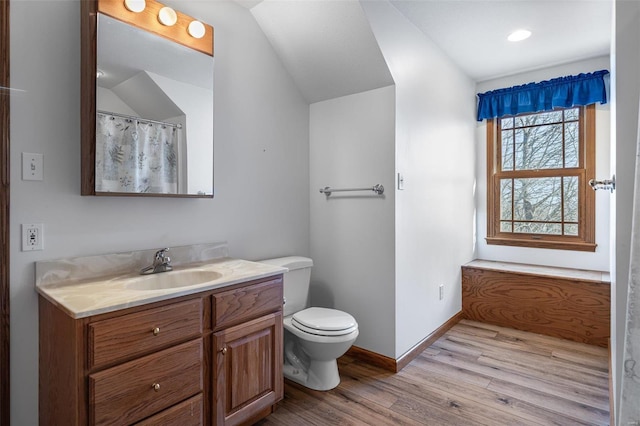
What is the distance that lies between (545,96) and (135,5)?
10.9 ft

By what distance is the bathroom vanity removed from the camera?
3.84 feet

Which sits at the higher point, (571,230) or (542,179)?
(542,179)

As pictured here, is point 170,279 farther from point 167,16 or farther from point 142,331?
point 167,16

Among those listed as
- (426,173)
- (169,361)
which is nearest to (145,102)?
(169,361)

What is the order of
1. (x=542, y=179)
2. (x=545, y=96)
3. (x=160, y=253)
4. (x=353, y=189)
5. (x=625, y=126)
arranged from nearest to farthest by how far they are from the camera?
(x=625, y=126)
(x=160, y=253)
(x=353, y=189)
(x=545, y=96)
(x=542, y=179)

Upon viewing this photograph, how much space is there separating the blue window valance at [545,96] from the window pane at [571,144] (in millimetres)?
234

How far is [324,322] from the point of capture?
203 centimetres

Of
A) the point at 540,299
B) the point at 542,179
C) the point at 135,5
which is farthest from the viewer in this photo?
the point at 542,179

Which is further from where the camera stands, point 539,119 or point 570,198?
point 539,119

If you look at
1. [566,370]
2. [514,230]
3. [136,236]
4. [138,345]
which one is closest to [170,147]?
[136,236]

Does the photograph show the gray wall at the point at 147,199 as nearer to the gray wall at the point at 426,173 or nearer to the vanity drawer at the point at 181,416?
the vanity drawer at the point at 181,416

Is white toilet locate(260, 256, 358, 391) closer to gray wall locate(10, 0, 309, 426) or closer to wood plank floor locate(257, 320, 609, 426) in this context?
wood plank floor locate(257, 320, 609, 426)

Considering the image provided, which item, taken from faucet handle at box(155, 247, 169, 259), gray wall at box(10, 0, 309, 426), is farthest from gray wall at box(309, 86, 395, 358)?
faucet handle at box(155, 247, 169, 259)

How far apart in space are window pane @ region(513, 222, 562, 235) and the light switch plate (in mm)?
3759
